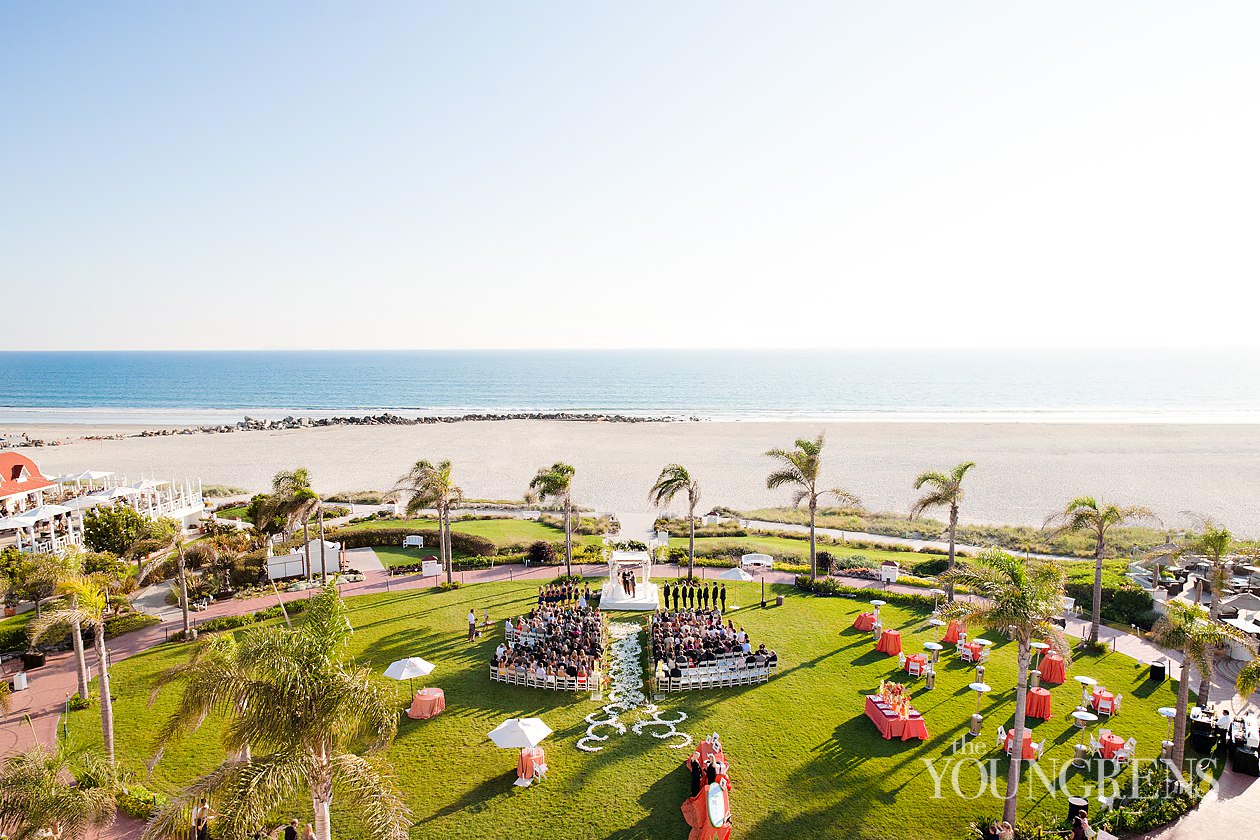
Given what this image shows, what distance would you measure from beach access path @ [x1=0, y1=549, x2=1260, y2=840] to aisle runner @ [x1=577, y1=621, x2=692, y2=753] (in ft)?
19.1

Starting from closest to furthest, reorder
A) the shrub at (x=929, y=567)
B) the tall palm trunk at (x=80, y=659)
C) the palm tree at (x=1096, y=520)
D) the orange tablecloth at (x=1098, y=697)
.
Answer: the tall palm trunk at (x=80, y=659), the orange tablecloth at (x=1098, y=697), the palm tree at (x=1096, y=520), the shrub at (x=929, y=567)

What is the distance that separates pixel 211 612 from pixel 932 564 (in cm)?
3223

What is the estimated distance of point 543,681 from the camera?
19.9 metres

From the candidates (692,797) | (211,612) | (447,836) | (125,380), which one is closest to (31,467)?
(211,612)

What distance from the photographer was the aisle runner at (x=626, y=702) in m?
17.3

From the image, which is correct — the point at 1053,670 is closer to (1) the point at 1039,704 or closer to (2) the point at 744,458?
(1) the point at 1039,704

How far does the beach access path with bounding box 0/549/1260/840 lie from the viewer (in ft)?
46.0

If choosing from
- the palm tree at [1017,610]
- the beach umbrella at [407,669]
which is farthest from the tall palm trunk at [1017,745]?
the beach umbrella at [407,669]

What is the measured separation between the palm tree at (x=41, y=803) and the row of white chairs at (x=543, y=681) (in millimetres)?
10622

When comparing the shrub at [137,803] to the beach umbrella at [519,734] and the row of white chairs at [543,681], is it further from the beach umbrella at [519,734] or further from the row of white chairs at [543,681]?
the row of white chairs at [543,681]

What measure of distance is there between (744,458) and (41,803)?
61.7 m

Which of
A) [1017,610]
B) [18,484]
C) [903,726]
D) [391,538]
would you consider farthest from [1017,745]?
[18,484]

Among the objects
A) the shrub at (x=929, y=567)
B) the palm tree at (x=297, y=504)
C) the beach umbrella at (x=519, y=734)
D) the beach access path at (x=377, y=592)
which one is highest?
the palm tree at (x=297, y=504)

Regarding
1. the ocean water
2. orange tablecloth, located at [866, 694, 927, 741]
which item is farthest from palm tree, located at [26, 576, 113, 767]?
the ocean water
